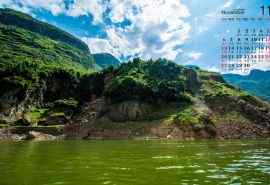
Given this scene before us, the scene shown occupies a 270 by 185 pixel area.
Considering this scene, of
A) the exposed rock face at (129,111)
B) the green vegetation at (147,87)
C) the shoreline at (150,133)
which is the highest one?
the green vegetation at (147,87)

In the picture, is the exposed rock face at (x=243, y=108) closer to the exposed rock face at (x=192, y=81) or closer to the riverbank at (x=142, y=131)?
the riverbank at (x=142, y=131)

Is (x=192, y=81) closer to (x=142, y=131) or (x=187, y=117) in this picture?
(x=187, y=117)

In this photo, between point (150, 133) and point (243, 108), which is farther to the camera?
point (243, 108)

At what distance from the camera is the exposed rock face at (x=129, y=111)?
149875 mm

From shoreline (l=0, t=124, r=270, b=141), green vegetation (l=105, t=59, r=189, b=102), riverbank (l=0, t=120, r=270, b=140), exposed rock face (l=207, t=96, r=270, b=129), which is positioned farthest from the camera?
green vegetation (l=105, t=59, r=189, b=102)

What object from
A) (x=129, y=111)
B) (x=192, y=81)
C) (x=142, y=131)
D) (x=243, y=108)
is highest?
(x=192, y=81)

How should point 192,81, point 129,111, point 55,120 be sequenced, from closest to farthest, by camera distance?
point 129,111, point 55,120, point 192,81

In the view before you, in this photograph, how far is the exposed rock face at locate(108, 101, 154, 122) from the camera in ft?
492

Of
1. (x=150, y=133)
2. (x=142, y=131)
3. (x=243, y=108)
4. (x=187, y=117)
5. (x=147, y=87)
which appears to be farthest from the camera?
(x=147, y=87)

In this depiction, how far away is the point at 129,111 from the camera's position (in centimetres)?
15212

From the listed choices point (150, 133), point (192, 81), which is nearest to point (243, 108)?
point (192, 81)

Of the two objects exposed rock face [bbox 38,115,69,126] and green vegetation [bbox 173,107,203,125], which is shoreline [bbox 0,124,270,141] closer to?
green vegetation [bbox 173,107,203,125]

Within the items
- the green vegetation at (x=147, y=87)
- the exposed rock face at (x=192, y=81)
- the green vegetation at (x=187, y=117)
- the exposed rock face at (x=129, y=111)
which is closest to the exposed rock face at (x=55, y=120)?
the exposed rock face at (x=129, y=111)

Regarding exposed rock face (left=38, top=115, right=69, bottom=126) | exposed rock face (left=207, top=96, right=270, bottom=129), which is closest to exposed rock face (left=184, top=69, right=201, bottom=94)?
exposed rock face (left=207, top=96, right=270, bottom=129)
